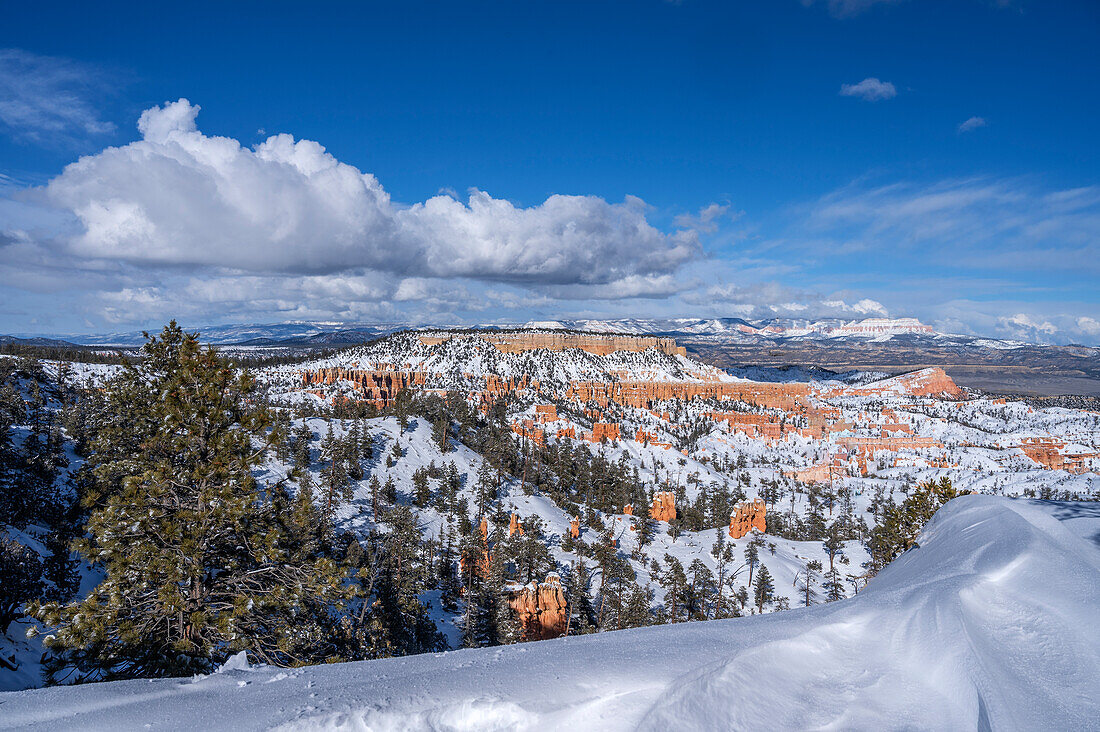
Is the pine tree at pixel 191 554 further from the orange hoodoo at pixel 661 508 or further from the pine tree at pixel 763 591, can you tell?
the orange hoodoo at pixel 661 508

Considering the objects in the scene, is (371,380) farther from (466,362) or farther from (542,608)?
(542,608)

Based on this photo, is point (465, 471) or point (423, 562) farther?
point (465, 471)

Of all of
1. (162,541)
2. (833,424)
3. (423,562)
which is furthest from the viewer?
(833,424)

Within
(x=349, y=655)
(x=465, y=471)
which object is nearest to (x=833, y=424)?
(x=465, y=471)

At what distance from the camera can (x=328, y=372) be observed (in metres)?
134

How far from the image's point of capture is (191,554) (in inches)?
329

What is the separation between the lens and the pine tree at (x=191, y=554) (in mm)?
7781

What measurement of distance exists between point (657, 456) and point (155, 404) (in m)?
123

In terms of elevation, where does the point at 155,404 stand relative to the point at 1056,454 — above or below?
above

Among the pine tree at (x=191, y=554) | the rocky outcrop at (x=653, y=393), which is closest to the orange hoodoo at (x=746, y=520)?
the pine tree at (x=191, y=554)

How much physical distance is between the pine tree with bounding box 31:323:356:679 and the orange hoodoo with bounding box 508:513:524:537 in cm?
4352

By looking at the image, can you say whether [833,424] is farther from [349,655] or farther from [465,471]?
[349,655]

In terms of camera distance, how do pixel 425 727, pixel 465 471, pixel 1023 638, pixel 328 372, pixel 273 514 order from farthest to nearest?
pixel 328 372 → pixel 465 471 → pixel 273 514 → pixel 1023 638 → pixel 425 727

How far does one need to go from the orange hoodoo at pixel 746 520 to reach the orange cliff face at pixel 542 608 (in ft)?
131
